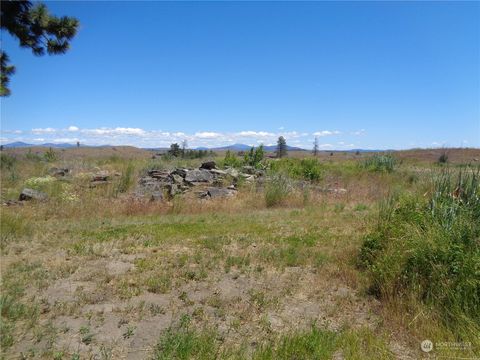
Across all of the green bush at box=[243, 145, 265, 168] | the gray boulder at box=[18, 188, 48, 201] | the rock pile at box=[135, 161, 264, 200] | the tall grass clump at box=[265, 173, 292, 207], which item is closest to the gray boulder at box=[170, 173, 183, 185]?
the rock pile at box=[135, 161, 264, 200]

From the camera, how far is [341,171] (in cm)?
1933

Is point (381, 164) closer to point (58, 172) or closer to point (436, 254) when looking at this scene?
point (58, 172)

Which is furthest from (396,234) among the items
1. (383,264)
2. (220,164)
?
(220,164)

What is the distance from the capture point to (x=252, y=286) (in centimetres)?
517

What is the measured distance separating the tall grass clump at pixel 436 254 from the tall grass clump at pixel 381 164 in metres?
13.9

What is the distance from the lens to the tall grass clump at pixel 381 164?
1989 cm

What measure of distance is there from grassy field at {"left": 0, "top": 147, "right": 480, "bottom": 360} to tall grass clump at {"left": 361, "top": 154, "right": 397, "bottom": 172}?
12.1 meters

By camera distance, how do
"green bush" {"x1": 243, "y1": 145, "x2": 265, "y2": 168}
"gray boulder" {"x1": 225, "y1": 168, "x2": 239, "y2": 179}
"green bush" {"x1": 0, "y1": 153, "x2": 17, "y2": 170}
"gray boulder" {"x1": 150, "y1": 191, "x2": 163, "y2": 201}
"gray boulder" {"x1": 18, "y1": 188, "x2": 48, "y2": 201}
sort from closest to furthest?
"gray boulder" {"x1": 18, "y1": 188, "x2": 48, "y2": 201} → "gray boulder" {"x1": 150, "y1": 191, "x2": 163, "y2": 201} → "gray boulder" {"x1": 225, "y1": 168, "x2": 239, "y2": 179} → "green bush" {"x1": 0, "y1": 153, "x2": 17, "y2": 170} → "green bush" {"x1": 243, "y1": 145, "x2": 265, "y2": 168}

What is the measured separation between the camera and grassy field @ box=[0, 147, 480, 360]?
3623 millimetres

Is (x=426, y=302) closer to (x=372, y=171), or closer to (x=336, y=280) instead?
(x=336, y=280)

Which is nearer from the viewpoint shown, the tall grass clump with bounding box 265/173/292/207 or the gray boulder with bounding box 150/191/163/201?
the gray boulder with bounding box 150/191/163/201

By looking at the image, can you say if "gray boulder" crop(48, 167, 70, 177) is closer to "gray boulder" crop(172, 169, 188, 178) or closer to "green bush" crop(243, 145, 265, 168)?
"gray boulder" crop(172, 169, 188, 178)

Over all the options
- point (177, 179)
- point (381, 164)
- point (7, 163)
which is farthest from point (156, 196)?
point (381, 164)

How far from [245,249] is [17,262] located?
3595mm
